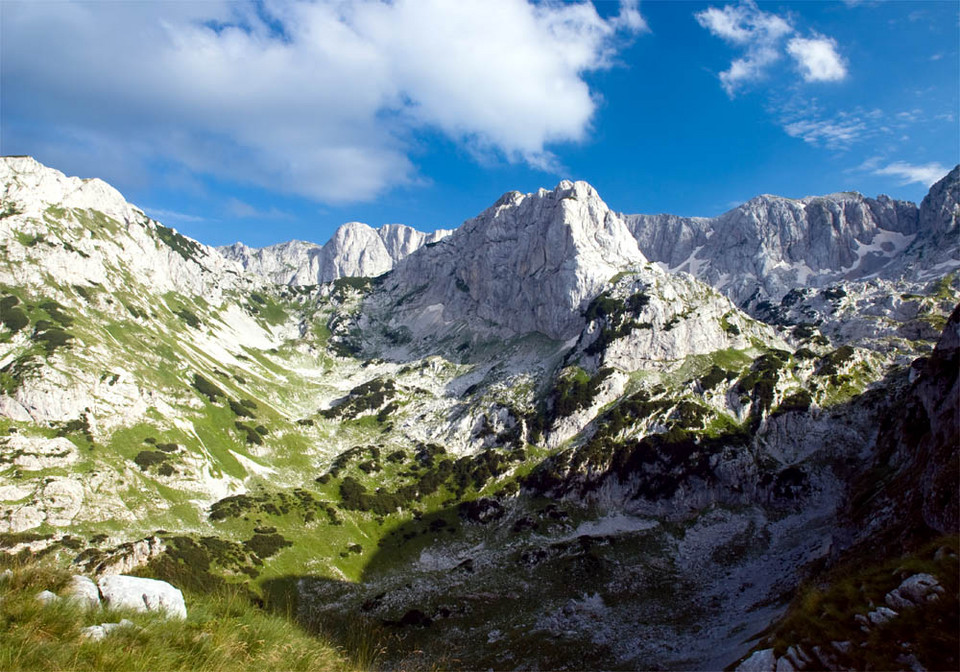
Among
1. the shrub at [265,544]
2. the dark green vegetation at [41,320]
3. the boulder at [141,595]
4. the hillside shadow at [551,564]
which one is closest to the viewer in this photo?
the boulder at [141,595]

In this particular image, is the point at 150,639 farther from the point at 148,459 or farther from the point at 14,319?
the point at 14,319

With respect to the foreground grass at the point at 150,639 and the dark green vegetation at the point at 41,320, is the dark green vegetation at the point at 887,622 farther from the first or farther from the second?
the dark green vegetation at the point at 41,320

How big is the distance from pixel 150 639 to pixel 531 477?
407 ft

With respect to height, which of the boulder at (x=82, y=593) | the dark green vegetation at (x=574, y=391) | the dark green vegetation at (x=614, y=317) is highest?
the dark green vegetation at (x=614, y=317)

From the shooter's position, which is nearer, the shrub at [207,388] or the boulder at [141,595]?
the boulder at [141,595]

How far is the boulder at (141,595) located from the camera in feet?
28.4

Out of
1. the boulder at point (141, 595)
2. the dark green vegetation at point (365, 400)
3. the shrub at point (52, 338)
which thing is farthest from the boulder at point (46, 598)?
the dark green vegetation at point (365, 400)

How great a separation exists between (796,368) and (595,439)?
2313 inches

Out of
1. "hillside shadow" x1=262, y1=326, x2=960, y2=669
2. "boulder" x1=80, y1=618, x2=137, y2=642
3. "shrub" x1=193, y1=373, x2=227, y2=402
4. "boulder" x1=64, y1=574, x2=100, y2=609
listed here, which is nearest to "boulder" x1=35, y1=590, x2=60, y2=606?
"boulder" x1=64, y1=574, x2=100, y2=609

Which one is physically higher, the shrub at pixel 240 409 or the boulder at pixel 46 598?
the shrub at pixel 240 409

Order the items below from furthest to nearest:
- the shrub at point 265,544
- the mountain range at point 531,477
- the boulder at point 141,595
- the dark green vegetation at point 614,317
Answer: the dark green vegetation at point 614,317 → the shrub at point 265,544 → the mountain range at point 531,477 → the boulder at point 141,595

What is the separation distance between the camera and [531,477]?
12619 cm

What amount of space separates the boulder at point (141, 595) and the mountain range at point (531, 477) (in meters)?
16.0

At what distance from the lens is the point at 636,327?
547 feet
